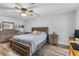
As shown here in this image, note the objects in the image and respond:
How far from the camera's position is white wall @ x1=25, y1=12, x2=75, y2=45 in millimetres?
1231

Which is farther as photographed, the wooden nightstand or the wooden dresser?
the wooden nightstand

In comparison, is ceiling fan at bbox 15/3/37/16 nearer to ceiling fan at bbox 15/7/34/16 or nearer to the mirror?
ceiling fan at bbox 15/7/34/16

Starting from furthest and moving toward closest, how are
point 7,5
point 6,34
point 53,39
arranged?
point 53,39 < point 6,34 < point 7,5

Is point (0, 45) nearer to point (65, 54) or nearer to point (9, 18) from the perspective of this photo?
point (9, 18)

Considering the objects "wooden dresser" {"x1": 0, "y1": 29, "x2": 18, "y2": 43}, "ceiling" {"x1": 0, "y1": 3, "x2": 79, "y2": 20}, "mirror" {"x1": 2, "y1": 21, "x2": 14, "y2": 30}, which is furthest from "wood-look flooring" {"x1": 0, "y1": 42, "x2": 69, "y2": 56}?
"ceiling" {"x1": 0, "y1": 3, "x2": 79, "y2": 20}

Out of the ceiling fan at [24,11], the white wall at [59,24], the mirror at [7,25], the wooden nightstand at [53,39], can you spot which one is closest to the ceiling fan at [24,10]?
the ceiling fan at [24,11]

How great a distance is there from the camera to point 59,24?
52.7 inches

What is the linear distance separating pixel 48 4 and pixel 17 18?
2.08 ft

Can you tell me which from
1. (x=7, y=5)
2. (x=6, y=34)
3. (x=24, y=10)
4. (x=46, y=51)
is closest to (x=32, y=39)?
(x=46, y=51)

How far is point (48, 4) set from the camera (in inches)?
46.1

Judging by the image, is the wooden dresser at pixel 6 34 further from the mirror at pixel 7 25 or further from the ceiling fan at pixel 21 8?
the ceiling fan at pixel 21 8

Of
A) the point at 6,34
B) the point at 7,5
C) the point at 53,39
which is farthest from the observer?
the point at 53,39

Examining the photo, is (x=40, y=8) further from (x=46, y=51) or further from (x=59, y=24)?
(x=46, y=51)

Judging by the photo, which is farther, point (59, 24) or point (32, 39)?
point (32, 39)
